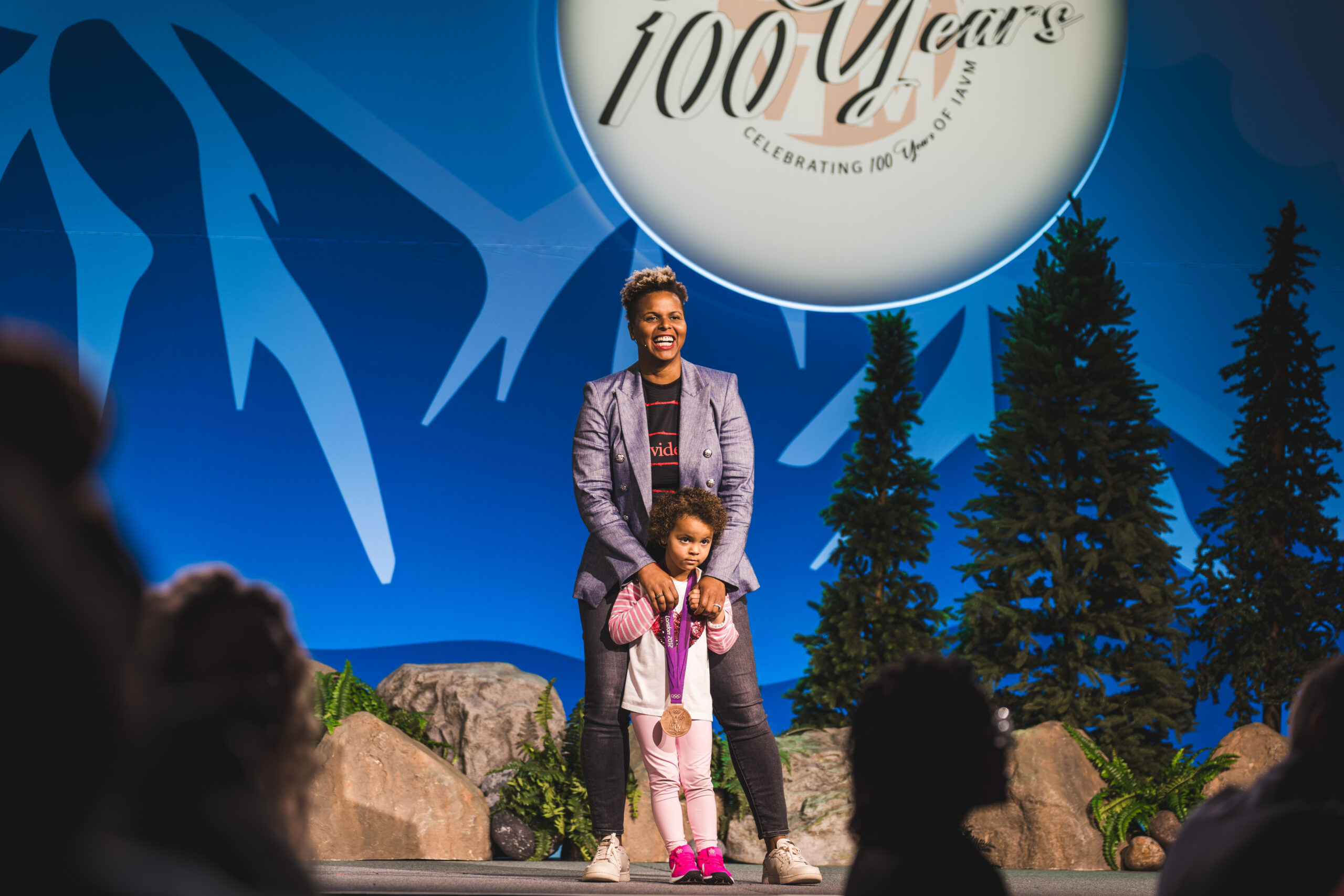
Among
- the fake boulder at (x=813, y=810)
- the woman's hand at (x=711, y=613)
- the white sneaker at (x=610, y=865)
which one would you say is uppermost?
the woman's hand at (x=711, y=613)

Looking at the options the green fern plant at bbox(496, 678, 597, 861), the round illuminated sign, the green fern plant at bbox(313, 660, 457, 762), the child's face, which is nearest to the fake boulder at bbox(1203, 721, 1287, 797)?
the green fern plant at bbox(496, 678, 597, 861)

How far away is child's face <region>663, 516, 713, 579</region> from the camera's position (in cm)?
332

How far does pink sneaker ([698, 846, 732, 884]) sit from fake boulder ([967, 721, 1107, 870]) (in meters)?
1.85

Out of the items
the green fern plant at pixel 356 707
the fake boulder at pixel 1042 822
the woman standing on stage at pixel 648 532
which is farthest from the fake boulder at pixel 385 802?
the fake boulder at pixel 1042 822

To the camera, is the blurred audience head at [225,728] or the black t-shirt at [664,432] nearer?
the blurred audience head at [225,728]

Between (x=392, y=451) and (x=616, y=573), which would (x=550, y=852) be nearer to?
(x=616, y=573)

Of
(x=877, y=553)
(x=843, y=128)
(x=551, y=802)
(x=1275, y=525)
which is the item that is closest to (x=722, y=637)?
(x=551, y=802)

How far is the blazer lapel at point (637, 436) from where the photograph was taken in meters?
3.46

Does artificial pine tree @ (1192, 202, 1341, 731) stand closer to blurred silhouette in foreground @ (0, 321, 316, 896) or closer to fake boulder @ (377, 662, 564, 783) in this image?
fake boulder @ (377, 662, 564, 783)

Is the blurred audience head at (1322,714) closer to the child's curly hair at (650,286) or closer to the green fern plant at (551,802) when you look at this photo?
the child's curly hair at (650,286)

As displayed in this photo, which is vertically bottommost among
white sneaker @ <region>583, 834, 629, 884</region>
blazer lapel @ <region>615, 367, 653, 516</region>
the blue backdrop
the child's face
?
white sneaker @ <region>583, 834, 629, 884</region>

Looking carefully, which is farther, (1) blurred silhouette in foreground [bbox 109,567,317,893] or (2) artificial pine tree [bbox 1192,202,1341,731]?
(2) artificial pine tree [bbox 1192,202,1341,731]

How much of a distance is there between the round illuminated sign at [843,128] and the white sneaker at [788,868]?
403cm

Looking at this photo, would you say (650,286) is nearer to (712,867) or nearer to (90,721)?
(712,867)
